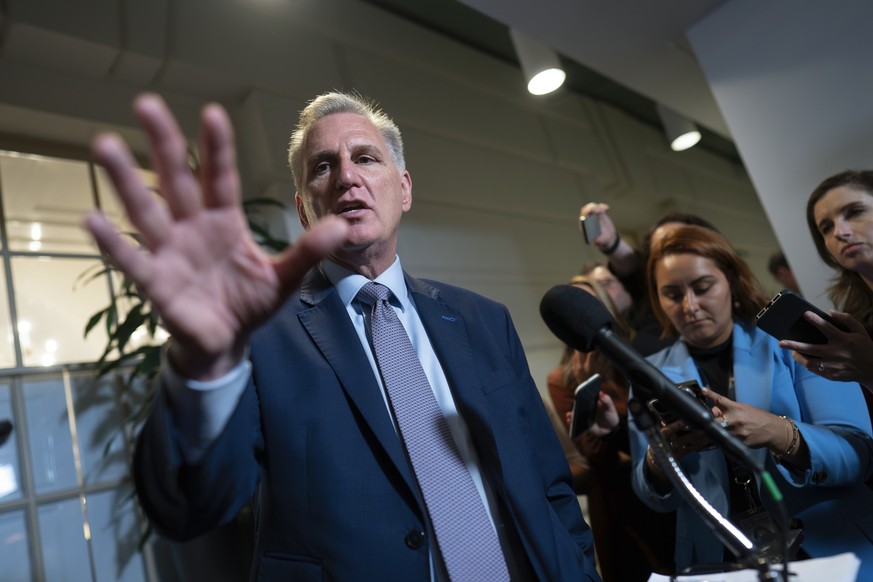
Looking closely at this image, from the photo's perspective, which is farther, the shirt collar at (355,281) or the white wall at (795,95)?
the white wall at (795,95)

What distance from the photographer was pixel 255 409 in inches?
36.2

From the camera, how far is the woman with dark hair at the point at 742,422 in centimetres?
124

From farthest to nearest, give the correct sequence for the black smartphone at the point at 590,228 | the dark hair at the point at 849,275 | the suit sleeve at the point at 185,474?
the black smartphone at the point at 590,228
the dark hair at the point at 849,275
the suit sleeve at the point at 185,474

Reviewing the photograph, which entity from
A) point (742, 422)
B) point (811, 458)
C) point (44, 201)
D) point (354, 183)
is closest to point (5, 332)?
point (44, 201)

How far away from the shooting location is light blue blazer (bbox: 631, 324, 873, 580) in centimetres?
126

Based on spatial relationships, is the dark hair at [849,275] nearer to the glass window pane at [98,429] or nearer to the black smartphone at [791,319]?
the black smartphone at [791,319]

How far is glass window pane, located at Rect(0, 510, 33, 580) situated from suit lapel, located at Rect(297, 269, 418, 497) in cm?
188

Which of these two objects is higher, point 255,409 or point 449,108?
point 449,108

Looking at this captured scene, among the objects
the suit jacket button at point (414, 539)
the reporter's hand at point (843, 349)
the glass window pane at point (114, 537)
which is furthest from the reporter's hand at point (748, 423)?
the glass window pane at point (114, 537)

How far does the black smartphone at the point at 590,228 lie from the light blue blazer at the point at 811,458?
2.83ft

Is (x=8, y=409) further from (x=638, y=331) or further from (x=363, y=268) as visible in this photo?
(x=638, y=331)

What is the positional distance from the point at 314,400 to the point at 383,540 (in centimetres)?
24

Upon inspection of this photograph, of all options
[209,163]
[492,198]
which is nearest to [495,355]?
[209,163]

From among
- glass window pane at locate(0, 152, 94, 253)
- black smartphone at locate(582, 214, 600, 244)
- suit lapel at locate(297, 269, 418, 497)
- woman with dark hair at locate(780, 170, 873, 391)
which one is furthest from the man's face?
glass window pane at locate(0, 152, 94, 253)
